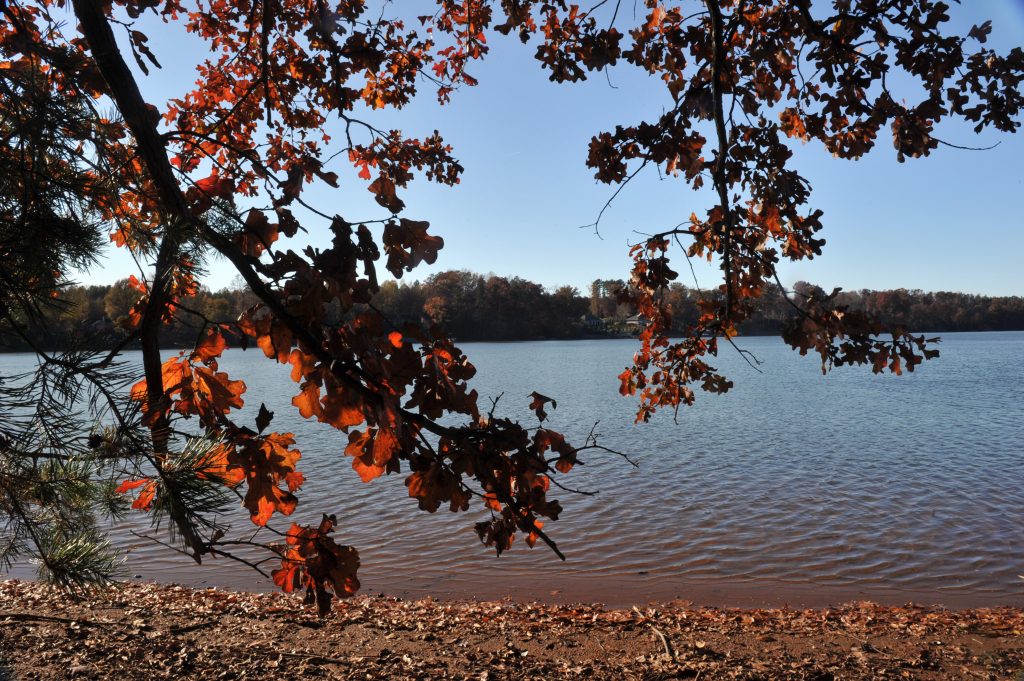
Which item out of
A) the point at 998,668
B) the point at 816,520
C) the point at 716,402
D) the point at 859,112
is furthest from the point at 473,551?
the point at 716,402

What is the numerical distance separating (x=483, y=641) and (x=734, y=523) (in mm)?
6251

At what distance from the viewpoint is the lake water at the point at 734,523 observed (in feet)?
28.4

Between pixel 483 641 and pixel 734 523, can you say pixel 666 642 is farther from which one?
pixel 734 523

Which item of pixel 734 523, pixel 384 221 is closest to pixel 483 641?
pixel 384 221

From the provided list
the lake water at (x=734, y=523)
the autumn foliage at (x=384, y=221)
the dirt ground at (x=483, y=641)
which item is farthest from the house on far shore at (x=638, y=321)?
the lake water at (x=734, y=523)

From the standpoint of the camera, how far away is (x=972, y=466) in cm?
1474

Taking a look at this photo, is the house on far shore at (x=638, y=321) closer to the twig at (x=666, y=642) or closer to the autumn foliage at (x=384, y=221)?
the autumn foliage at (x=384, y=221)

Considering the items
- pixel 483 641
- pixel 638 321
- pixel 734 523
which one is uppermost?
pixel 638 321

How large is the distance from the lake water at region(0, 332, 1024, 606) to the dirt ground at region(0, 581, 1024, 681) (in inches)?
33.2

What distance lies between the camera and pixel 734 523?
11023 millimetres

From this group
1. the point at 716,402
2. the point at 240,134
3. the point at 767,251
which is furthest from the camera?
the point at 716,402

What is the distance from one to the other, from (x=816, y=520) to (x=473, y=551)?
210 inches

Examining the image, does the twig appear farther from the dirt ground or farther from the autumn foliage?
the autumn foliage

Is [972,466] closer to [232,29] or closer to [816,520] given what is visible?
[816,520]
